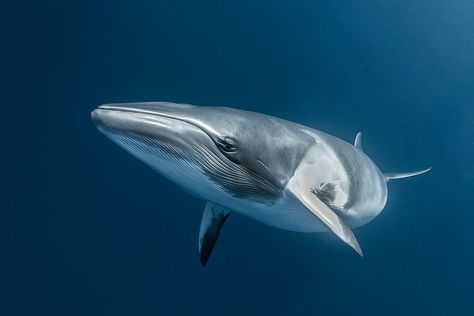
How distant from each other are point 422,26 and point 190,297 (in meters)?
15.3

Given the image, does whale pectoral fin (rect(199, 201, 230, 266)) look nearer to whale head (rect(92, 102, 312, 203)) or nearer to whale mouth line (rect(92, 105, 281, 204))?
whale head (rect(92, 102, 312, 203))

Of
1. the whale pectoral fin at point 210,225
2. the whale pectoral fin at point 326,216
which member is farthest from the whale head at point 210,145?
the whale pectoral fin at point 210,225

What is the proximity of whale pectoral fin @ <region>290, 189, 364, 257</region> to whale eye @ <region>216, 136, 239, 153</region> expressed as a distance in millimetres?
907

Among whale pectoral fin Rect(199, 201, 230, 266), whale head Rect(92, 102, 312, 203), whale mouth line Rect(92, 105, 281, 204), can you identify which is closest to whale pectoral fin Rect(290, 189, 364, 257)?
whale head Rect(92, 102, 312, 203)

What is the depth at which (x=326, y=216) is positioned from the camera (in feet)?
16.2

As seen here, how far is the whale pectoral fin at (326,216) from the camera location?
484 cm

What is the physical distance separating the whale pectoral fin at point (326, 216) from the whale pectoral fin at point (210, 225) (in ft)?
8.87

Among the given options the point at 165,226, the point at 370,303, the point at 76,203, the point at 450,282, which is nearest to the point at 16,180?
the point at 76,203

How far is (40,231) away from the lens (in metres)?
15.9

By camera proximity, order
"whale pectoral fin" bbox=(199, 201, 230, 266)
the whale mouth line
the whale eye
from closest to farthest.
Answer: the whale mouth line < the whale eye < "whale pectoral fin" bbox=(199, 201, 230, 266)

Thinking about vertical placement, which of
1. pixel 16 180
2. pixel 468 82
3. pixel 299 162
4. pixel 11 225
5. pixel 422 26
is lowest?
pixel 11 225

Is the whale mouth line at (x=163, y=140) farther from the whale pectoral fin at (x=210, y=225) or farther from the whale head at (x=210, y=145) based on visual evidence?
the whale pectoral fin at (x=210, y=225)

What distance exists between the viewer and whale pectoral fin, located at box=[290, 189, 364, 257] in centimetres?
484

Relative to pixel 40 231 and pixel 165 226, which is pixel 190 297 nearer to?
pixel 165 226
